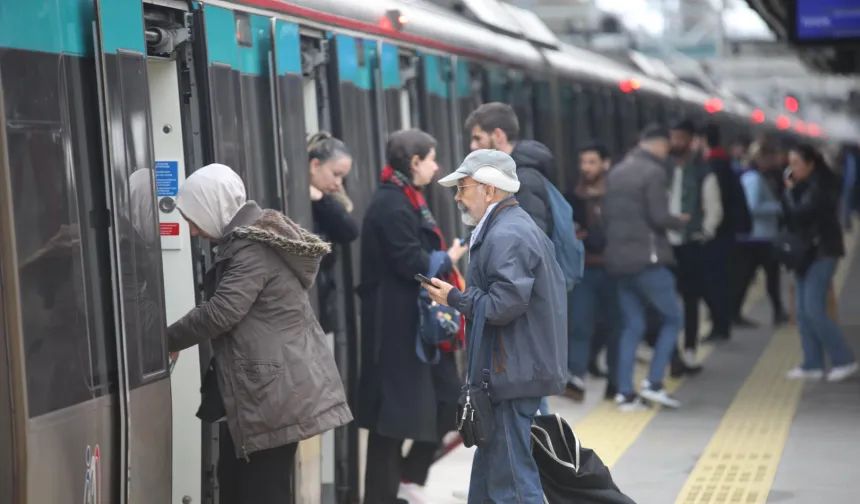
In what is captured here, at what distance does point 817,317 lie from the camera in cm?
1197

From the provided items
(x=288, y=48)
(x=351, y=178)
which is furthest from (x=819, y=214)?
(x=288, y=48)

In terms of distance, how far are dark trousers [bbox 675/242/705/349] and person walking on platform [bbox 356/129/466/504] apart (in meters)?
5.50

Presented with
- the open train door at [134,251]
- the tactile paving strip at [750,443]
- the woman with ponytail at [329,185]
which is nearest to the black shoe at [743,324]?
the tactile paving strip at [750,443]

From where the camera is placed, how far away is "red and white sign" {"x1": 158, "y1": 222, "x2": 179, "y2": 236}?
6.32 meters

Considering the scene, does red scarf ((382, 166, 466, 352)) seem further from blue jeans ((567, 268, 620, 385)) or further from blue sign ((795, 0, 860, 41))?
blue sign ((795, 0, 860, 41))

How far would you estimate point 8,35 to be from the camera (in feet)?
15.5

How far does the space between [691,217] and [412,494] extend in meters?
5.65

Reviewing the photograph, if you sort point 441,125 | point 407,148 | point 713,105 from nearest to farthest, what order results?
point 407,148, point 441,125, point 713,105

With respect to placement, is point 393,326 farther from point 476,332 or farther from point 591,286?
point 591,286

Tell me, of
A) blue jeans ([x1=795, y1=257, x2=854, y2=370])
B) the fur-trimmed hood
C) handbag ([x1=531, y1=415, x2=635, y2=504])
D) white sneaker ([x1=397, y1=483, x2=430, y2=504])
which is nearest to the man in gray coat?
blue jeans ([x1=795, y1=257, x2=854, y2=370])

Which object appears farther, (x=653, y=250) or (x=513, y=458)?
(x=653, y=250)

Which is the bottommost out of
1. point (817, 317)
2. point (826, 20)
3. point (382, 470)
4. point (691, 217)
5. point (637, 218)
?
point (382, 470)

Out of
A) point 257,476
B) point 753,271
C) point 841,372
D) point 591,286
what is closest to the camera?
point 257,476

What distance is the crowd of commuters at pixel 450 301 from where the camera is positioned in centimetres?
574
